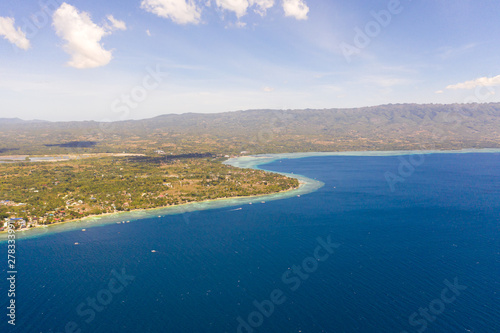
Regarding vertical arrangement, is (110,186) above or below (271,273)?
above

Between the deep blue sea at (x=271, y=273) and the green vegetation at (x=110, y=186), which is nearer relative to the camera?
the deep blue sea at (x=271, y=273)

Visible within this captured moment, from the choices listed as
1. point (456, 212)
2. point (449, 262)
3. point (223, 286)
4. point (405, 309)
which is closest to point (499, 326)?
point (405, 309)

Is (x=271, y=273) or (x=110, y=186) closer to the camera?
(x=271, y=273)

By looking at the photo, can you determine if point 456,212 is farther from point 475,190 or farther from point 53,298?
point 53,298

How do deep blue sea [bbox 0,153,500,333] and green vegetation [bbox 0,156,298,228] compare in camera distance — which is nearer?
deep blue sea [bbox 0,153,500,333]
